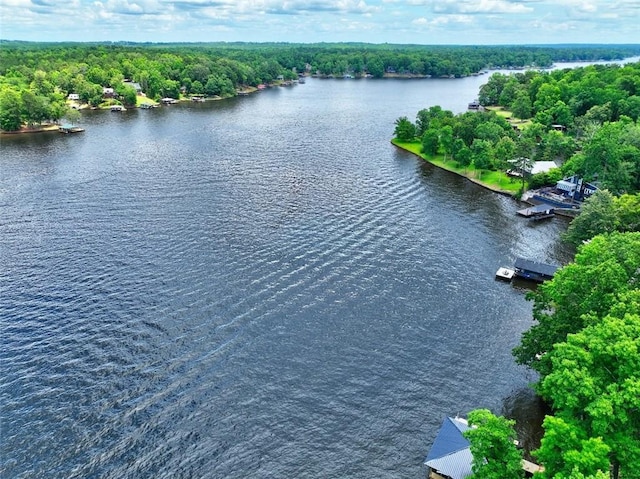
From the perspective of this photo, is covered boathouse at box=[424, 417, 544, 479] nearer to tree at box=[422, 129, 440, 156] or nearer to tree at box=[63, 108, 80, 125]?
tree at box=[422, 129, 440, 156]

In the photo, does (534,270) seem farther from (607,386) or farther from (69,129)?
(69,129)

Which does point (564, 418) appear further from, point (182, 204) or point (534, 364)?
point (182, 204)

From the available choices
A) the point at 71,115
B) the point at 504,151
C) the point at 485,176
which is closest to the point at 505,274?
the point at 485,176

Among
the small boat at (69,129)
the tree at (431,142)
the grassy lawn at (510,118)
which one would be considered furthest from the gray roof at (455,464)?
the small boat at (69,129)

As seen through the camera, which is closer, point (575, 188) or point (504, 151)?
point (575, 188)

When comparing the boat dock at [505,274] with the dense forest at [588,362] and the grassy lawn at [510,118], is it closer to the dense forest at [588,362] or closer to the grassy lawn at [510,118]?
the dense forest at [588,362]

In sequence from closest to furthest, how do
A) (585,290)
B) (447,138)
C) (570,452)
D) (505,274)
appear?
(570,452) → (585,290) → (505,274) → (447,138)
